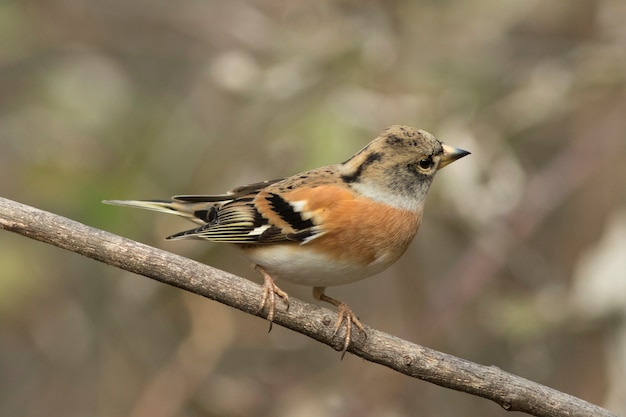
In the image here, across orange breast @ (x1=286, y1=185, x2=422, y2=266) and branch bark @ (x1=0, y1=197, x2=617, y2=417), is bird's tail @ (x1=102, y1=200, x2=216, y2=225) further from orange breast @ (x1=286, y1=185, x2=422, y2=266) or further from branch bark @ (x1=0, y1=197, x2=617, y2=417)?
branch bark @ (x1=0, y1=197, x2=617, y2=417)

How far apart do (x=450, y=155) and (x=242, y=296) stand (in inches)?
51.6

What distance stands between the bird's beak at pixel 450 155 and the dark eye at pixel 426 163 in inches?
1.8

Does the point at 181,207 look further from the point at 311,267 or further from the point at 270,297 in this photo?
the point at 270,297

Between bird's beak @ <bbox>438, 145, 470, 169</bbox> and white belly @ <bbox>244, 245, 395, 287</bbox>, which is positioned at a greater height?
bird's beak @ <bbox>438, 145, 470, 169</bbox>

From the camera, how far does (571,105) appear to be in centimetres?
507

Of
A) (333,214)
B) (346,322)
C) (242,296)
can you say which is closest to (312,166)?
(333,214)

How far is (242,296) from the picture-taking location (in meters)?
3.31

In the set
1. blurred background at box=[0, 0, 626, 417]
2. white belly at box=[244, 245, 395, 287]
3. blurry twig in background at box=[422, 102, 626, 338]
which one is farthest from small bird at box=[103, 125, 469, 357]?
blurry twig in background at box=[422, 102, 626, 338]

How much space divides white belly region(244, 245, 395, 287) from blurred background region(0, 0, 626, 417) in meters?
0.51

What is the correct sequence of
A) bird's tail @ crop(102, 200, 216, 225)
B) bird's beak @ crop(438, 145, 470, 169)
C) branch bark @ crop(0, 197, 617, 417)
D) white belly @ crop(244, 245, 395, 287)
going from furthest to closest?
bird's tail @ crop(102, 200, 216, 225) → bird's beak @ crop(438, 145, 470, 169) → white belly @ crop(244, 245, 395, 287) → branch bark @ crop(0, 197, 617, 417)

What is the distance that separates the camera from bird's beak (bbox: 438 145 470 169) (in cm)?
405

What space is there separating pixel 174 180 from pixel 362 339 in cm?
193

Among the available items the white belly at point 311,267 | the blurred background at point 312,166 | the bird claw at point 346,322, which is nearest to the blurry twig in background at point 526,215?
the blurred background at point 312,166

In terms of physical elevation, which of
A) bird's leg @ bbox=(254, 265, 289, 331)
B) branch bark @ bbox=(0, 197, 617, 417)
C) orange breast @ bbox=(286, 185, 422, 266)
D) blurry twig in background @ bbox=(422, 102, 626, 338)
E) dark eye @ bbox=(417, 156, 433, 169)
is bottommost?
branch bark @ bbox=(0, 197, 617, 417)
